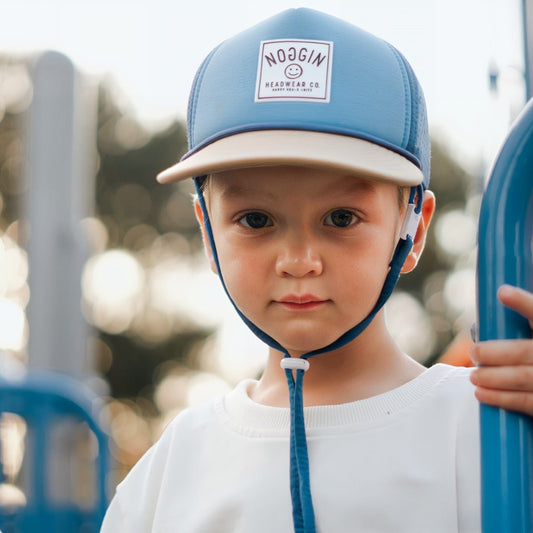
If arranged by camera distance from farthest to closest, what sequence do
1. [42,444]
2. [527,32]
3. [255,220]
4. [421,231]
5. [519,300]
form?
1. [42,444]
2. [527,32]
3. [421,231]
4. [255,220]
5. [519,300]

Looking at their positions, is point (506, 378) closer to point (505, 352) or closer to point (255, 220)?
point (505, 352)

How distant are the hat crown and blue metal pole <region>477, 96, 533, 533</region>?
0.29m

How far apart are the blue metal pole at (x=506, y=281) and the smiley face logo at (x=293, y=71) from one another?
365 mm

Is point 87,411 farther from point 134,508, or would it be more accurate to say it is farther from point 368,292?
point 368,292

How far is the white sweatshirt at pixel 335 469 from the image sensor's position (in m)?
1.36

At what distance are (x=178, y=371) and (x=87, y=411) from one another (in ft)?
58.6

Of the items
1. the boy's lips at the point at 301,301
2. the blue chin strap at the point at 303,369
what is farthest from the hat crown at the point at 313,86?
the boy's lips at the point at 301,301

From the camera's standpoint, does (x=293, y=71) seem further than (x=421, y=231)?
No

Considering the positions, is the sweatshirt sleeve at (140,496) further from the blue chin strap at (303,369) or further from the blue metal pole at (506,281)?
the blue metal pole at (506,281)

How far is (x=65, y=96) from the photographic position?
4164 millimetres

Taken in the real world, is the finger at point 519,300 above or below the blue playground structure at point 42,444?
above

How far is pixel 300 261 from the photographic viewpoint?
1.31 meters

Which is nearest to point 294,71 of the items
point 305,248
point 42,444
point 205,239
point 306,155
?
point 306,155

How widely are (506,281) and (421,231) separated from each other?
475 mm
